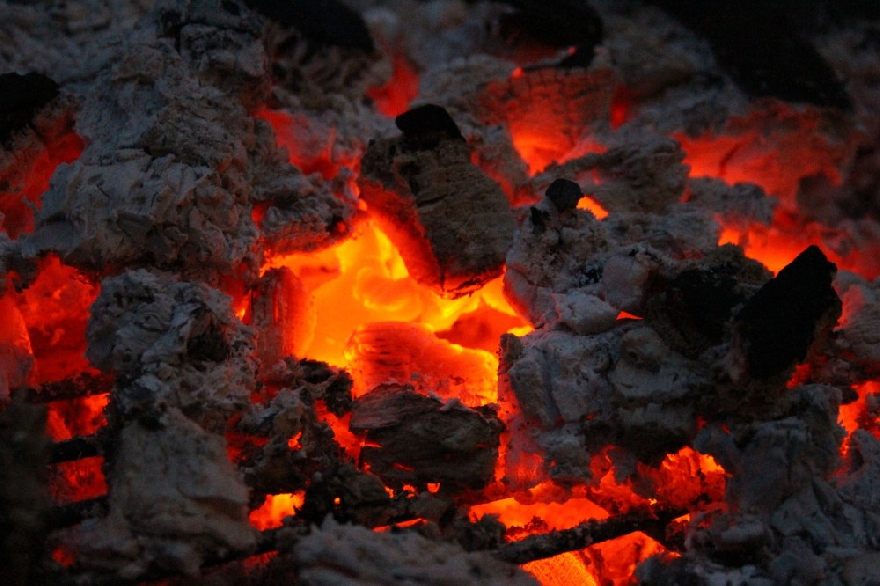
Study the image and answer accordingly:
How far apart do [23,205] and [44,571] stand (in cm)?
124

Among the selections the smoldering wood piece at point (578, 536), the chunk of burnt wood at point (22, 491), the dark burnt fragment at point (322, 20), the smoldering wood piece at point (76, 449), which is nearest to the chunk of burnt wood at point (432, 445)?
the smoldering wood piece at point (578, 536)

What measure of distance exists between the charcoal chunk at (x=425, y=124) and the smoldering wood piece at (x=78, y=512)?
52.2 inches

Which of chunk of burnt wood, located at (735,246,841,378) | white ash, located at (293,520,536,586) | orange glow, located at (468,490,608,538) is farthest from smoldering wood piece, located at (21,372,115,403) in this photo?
chunk of burnt wood, located at (735,246,841,378)

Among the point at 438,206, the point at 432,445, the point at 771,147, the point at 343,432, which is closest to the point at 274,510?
the point at 343,432

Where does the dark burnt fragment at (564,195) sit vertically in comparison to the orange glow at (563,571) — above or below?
above

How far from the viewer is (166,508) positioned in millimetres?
1631

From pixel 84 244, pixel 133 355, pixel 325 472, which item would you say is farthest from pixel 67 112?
pixel 325 472

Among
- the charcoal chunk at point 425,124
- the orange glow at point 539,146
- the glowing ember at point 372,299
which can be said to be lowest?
the glowing ember at point 372,299

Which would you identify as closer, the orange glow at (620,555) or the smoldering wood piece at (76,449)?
the smoldering wood piece at (76,449)

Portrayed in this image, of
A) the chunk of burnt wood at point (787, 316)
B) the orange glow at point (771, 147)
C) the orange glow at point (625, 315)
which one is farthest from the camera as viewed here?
the orange glow at point (771, 147)

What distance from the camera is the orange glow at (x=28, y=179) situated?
7.79 feet

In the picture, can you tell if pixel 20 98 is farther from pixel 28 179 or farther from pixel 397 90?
pixel 397 90

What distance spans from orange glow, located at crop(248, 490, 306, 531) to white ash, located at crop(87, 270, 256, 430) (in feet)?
0.99

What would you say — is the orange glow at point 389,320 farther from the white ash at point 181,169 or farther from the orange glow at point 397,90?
the orange glow at point 397,90
